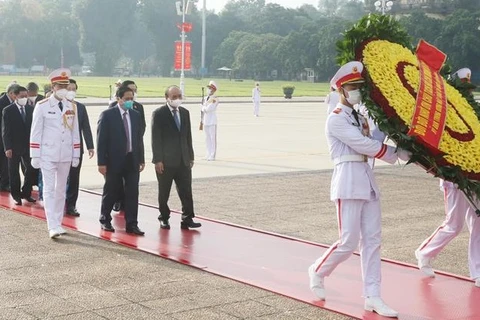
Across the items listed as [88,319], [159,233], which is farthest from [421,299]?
[159,233]

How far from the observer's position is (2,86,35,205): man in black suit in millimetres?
11766

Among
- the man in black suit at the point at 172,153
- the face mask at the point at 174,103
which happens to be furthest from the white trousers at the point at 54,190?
the face mask at the point at 174,103

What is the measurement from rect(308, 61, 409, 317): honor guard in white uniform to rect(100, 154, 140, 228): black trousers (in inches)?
145

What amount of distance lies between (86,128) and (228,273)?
4011 millimetres

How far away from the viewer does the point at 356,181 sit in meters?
6.54

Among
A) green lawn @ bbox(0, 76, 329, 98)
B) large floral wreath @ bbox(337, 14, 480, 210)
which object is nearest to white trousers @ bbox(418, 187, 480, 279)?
large floral wreath @ bbox(337, 14, 480, 210)

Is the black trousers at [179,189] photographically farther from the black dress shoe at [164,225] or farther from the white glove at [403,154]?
the white glove at [403,154]

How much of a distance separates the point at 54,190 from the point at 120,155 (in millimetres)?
867

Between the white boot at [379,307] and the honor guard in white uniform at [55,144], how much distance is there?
423 cm

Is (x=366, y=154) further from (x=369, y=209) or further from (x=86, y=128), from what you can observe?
(x=86, y=128)

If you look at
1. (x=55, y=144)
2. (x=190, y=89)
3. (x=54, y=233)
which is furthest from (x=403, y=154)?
(x=190, y=89)

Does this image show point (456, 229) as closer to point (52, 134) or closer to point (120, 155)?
point (120, 155)

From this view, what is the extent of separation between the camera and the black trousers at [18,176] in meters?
11.8

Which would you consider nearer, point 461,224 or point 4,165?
point 461,224
